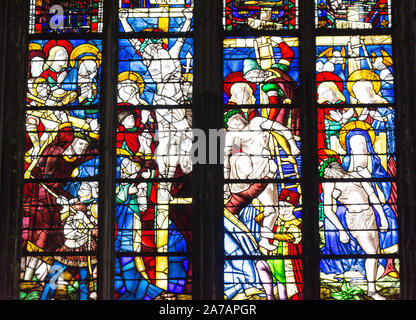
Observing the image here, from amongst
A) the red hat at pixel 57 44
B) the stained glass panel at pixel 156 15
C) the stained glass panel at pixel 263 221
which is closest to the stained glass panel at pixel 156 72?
the stained glass panel at pixel 156 15

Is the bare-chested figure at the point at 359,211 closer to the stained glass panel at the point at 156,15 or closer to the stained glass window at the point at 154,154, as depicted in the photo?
the stained glass window at the point at 154,154

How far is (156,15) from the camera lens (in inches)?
340

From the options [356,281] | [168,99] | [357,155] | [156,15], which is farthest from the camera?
[156,15]

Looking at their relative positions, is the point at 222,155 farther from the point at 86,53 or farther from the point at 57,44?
the point at 57,44

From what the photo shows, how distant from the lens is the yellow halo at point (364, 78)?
8.37 m

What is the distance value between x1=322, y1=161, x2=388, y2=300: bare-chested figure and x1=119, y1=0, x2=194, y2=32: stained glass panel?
2.19m

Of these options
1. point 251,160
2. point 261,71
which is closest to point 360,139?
point 251,160

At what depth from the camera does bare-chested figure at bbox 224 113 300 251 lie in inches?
319

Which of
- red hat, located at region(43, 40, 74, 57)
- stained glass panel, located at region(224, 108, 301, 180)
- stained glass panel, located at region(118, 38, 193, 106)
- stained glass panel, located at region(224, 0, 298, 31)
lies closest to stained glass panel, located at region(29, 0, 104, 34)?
red hat, located at region(43, 40, 74, 57)

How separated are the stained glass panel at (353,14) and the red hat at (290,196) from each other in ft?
5.93

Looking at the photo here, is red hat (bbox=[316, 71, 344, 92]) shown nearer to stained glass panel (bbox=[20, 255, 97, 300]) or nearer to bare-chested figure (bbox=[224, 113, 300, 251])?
bare-chested figure (bbox=[224, 113, 300, 251])

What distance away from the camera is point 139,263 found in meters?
8.02

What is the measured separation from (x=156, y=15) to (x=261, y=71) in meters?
1.28
